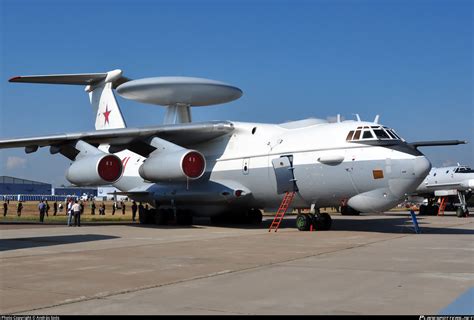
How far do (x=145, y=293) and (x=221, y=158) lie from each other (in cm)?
1349

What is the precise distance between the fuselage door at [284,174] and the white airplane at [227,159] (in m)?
0.03

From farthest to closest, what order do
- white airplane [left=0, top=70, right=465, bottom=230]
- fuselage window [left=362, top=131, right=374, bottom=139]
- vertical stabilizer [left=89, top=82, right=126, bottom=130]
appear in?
vertical stabilizer [left=89, top=82, right=126, bottom=130], fuselage window [left=362, top=131, right=374, bottom=139], white airplane [left=0, top=70, right=465, bottom=230]

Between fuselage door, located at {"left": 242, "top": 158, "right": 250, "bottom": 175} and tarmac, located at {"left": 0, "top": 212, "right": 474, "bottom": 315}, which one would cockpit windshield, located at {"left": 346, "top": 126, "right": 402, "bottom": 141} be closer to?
tarmac, located at {"left": 0, "top": 212, "right": 474, "bottom": 315}

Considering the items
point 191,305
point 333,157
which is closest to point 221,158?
point 333,157

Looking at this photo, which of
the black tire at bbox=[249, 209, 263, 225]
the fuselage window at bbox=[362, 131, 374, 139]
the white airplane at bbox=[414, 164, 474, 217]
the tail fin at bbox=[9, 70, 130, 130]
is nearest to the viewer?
the fuselage window at bbox=[362, 131, 374, 139]

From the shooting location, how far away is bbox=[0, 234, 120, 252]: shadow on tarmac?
1151cm

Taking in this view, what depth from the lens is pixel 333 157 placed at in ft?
50.7

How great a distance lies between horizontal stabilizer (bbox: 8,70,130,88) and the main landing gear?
11.2 metres

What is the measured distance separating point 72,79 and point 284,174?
10813 millimetres

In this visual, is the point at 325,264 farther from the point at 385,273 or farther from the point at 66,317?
the point at 66,317

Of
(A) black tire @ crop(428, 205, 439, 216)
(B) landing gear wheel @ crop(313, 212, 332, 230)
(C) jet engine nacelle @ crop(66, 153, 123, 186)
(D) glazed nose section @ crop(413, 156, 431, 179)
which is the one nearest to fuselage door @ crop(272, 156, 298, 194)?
(B) landing gear wheel @ crop(313, 212, 332, 230)

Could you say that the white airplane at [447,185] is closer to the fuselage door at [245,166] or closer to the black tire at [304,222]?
the fuselage door at [245,166]

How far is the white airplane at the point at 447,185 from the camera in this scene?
31.1m

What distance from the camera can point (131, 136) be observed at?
18.7m
